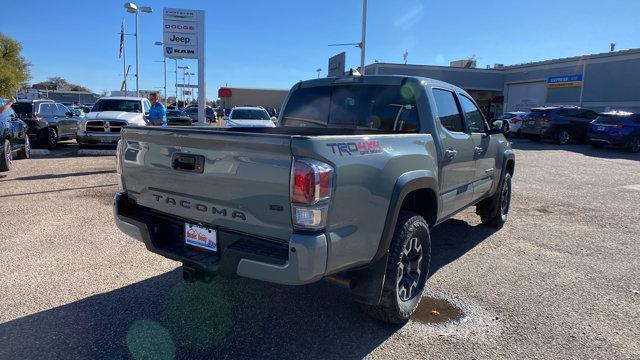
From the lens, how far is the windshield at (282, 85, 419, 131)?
414 centimetres

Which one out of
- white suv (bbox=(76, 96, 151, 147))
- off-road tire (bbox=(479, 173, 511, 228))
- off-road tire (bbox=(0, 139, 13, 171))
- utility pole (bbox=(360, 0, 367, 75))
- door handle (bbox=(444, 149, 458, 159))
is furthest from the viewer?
utility pole (bbox=(360, 0, 367, 75))

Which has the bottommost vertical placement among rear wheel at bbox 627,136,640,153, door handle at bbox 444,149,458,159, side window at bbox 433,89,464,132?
rear wheel at bbox 627,136,640,153

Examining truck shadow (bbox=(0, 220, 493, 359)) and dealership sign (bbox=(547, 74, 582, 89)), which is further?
dealership sign (bbox=(547, 74, 582, 89))

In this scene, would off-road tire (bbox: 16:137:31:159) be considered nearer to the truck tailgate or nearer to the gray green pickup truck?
the gray green pickup truck

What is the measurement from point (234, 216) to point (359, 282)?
1015 millimetres

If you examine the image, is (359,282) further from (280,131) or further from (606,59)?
(606,59)

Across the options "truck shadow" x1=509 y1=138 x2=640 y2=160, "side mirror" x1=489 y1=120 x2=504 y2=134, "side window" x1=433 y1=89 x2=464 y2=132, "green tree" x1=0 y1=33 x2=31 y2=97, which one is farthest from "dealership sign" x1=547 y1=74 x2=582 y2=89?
"green tree" x1=0 y1=33 x2=31 y2=97

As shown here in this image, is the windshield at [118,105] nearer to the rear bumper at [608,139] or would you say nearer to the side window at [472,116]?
the side window at [472,116]

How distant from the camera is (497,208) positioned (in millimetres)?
6289

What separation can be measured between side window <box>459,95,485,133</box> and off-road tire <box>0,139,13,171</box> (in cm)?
968

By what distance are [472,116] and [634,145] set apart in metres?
17.5

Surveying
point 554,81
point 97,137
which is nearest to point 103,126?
point 97,137

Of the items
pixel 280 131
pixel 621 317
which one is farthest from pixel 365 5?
pixel 621 317

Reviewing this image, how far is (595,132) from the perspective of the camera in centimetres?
1889
